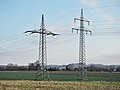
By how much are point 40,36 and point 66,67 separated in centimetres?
12890

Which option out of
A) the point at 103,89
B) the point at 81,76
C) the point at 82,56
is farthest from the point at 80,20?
the point at 103,89

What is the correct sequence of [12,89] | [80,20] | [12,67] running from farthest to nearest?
[12,67] < [80,20] < [12,89]

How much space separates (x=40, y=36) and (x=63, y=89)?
2071cm

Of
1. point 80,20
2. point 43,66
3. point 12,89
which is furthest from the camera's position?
point 80,20

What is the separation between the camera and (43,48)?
1924 inches

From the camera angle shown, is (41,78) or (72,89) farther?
(41,78)

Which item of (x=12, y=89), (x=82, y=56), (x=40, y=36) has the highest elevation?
(x=40, y=36)

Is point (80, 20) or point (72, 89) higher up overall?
point (80, 20)

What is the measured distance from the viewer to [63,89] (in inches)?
1166

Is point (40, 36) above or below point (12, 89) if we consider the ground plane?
above

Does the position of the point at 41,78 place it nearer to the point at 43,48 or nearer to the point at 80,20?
the point at 43,48

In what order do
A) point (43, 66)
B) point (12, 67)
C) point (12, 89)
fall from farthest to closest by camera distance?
point (12, 67) → point (43, 66) → point (12, 89)

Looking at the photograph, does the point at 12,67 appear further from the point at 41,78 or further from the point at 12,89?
the point at 12,89

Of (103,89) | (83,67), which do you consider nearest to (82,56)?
(83,67)
